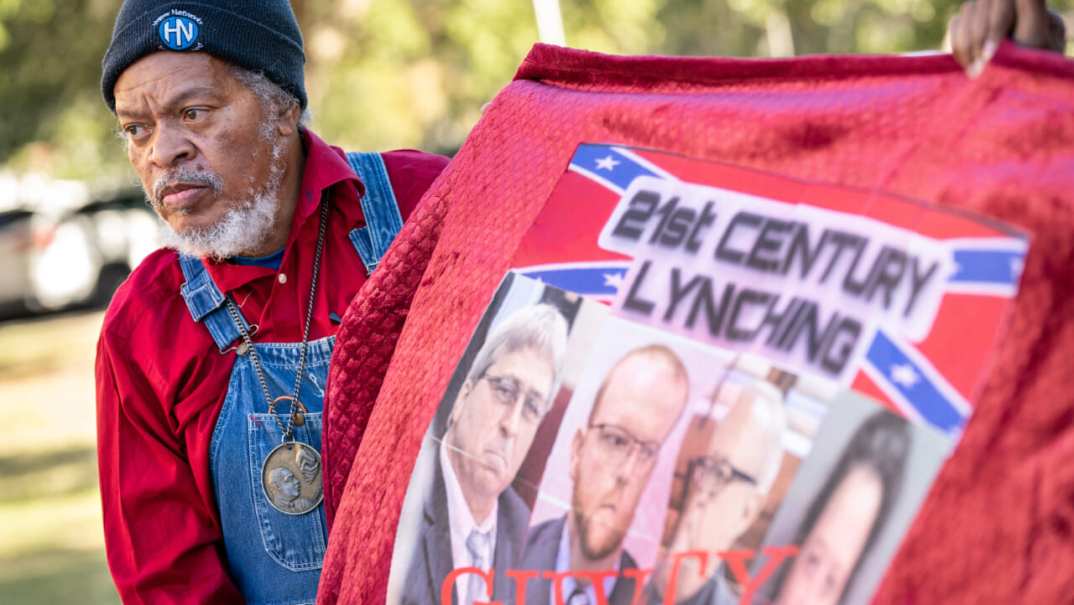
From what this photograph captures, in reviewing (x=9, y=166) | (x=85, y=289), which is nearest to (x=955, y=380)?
(x=85, y=289)

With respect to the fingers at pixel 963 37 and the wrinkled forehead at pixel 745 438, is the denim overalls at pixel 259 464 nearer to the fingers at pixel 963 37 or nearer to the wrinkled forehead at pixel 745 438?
the wrinkled forehead at pixel 745 438

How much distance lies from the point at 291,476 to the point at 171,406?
0.85 feet

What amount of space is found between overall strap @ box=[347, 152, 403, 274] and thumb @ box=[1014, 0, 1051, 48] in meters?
1.53

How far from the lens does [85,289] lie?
56.2 ft

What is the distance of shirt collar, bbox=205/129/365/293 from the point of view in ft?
9.07

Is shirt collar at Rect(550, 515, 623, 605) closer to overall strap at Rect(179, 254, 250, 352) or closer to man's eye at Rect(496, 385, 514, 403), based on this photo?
man's eye at Rect(496, 385, 514, 403)

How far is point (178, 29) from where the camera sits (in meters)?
2.70

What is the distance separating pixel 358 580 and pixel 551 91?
0.69 meters

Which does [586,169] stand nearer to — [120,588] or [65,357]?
[120,588]

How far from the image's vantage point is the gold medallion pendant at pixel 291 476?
2.64 m

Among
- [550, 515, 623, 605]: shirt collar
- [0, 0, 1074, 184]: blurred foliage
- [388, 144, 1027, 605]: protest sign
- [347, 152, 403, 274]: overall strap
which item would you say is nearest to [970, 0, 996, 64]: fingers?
[388, 144, 1027, 605]: protest sign

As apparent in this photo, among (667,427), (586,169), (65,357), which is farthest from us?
(65,357)

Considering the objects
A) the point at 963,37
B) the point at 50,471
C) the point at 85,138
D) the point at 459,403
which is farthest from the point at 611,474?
the point at 85,138

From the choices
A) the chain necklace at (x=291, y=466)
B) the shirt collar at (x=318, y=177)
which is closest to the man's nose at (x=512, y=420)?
the chain necklace at (x=291, y=466)
